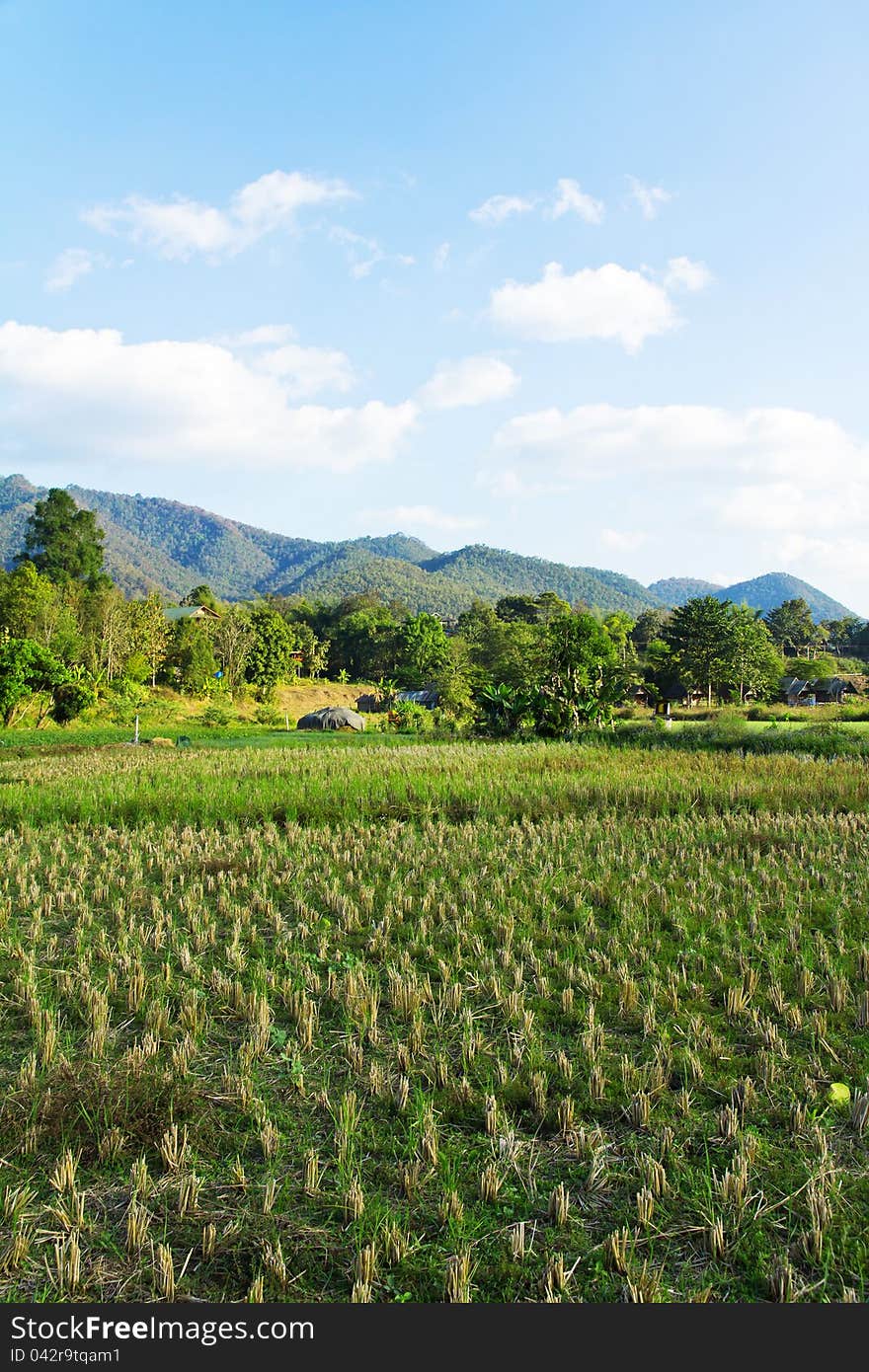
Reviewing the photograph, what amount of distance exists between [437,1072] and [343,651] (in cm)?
7322

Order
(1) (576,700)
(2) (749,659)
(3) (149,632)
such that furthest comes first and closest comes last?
(2) (749,659), (3) (149,632), (1) (576,700)

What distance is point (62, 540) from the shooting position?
53219mm

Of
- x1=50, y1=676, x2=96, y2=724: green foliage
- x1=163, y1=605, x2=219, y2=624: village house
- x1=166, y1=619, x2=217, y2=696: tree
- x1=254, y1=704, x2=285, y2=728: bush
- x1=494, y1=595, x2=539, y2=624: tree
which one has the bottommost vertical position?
x1=254, y1=704, x2=285, y2=728: bush

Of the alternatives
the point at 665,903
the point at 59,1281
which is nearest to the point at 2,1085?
the point at 59,1281

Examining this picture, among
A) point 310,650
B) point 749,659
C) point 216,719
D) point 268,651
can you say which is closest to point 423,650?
point 310,650

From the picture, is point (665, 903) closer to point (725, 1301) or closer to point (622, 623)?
point (725, 1301)

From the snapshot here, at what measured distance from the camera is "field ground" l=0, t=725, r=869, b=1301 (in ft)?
7.95

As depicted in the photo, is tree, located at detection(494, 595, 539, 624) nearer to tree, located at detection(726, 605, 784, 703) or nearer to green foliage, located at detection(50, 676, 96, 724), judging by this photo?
tree, located at detection(726, 605, 784, 703)

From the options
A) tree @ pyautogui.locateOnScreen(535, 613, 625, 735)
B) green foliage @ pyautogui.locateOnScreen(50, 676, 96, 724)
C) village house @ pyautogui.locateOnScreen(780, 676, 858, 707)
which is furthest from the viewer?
village house @ pyautogui.locateOnScreen(780, 676, 858, 707)

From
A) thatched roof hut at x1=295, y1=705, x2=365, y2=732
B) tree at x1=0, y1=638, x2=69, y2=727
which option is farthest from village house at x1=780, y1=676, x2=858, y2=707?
tree at x1=0, y1=638, x2=69, y2=727

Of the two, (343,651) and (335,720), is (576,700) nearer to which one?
(335,720)

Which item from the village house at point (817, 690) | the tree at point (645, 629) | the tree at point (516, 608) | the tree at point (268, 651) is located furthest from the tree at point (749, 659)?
the tree at point (268, 651)

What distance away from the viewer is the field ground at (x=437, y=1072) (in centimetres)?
242

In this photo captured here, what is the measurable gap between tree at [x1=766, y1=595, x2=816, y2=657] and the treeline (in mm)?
21860
